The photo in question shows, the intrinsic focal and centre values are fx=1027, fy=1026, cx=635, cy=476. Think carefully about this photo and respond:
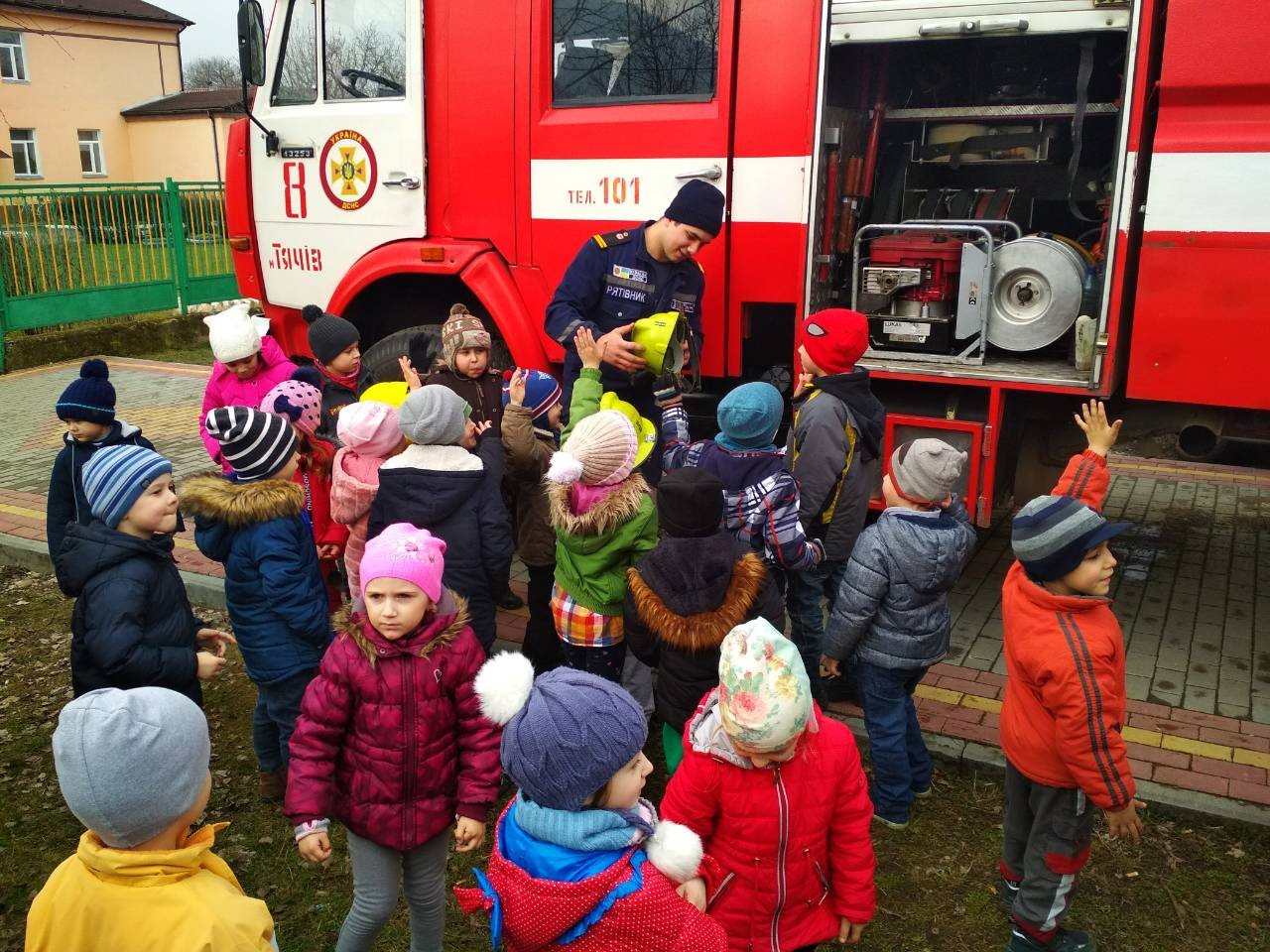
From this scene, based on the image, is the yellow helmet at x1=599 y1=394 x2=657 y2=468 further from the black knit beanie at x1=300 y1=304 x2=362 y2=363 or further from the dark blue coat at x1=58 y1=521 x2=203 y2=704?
the dark blue coat at x1=58 y1=521 x2=203 y2=704

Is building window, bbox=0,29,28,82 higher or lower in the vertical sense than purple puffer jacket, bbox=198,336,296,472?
higher

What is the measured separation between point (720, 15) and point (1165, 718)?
3481 mm

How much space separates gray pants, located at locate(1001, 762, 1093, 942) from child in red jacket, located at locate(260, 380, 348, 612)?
2.68m

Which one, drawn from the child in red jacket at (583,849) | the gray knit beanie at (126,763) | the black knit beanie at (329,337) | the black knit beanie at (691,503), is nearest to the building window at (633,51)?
the black knit beanie at (329,337)

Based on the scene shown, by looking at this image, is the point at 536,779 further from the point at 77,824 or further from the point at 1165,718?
the point at 1165,718

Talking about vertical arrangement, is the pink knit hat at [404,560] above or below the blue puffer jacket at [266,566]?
above

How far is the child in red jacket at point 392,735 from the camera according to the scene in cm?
253

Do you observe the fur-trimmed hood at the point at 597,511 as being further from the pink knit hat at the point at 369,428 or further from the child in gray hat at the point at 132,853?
the child in gray hat at the point at 132,853

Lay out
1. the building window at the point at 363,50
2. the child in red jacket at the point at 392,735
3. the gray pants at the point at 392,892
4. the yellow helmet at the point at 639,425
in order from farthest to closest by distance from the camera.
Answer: the building window at the point at 363,50, the yellow helmet at the point at 639,425, the gray pants at the point at 392,892, the child in red jacket at the point at 392,735

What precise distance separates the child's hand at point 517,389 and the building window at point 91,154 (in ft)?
120

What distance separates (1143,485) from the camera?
7109 mm

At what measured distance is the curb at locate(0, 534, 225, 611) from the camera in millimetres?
5430

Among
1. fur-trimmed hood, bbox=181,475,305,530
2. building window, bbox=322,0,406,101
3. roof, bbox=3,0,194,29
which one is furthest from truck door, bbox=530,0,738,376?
roof, bbox=3,0,194,29

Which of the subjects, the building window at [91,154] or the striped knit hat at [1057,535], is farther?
the building window at [91,154]
